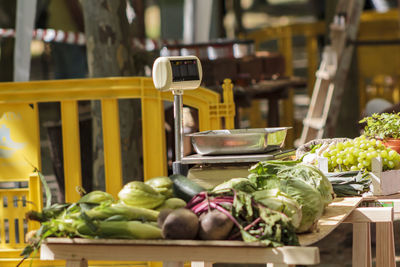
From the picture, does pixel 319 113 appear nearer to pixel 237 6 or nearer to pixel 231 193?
pixel 237 6

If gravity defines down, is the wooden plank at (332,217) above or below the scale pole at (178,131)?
below

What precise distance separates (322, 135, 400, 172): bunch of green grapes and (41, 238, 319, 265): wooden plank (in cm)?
114

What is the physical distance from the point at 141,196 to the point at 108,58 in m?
3.28

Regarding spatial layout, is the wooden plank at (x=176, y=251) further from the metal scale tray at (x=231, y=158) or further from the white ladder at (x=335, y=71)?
the white ladder at (x=335, y=71)

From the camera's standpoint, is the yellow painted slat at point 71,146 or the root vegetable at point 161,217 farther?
the yellow painted slat at point 71,146

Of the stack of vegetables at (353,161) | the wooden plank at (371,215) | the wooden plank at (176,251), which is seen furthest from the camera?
the stack of vegetables at (353,161)

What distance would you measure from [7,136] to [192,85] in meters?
1.36

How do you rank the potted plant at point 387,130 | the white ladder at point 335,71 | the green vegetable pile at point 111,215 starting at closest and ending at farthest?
the green vegetable pile at point 111,215
the potted plant at point 387,130
the white ladder at point 335,71

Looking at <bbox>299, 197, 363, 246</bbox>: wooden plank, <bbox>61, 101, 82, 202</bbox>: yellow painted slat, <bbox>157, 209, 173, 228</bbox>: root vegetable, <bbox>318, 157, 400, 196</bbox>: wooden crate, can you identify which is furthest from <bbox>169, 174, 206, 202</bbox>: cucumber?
<bbox>61, 101, 82, 202</bbox>: yellow painted slat

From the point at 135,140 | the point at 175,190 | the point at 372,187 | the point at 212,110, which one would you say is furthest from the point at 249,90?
the point at 175,190

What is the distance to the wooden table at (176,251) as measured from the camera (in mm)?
2078

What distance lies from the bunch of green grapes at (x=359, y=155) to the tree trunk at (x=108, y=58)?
2.48 metres

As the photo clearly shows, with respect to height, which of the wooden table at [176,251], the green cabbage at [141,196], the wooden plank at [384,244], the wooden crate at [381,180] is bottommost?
the wooden plank at [384,244]

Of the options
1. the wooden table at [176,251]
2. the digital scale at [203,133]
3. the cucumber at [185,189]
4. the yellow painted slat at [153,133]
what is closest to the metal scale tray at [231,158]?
the digital scale at [203,133]
